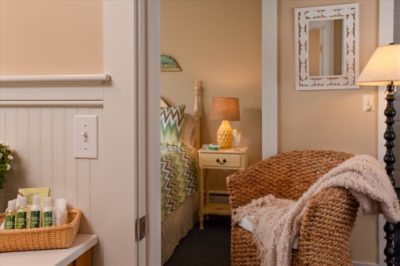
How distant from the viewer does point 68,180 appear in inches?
36.1

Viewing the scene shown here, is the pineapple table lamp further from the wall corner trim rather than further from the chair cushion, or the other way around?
the wall corner trim

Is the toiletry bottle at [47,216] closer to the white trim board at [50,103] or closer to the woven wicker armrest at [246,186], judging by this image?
the white trim board at [50,103]

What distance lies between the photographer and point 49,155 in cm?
93

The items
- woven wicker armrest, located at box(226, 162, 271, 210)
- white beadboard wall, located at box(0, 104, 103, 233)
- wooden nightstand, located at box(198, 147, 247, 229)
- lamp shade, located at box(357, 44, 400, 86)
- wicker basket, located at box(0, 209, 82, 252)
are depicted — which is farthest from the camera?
wooden nightstand, located at box(198, 147, 247, 229)

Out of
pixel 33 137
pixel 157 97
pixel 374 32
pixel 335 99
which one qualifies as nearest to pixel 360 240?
pixel 335 99

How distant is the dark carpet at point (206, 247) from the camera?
9.30 ft

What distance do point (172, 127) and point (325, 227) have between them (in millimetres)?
2366

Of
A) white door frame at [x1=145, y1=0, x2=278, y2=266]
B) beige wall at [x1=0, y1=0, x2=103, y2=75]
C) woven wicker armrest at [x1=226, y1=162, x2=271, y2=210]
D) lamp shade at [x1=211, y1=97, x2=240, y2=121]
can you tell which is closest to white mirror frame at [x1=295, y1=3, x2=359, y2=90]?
woven wicker armrest at [x1=226, y1=162, x2=271, y2=210]

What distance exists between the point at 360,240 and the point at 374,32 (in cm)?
150

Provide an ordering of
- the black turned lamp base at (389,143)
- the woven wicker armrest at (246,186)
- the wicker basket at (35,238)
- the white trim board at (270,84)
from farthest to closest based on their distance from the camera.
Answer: the white trim board at (270,84) → the woven wicker armrest at (246,186) → the black turned lamp base at (389,143) → the wicker basket at (35,238)

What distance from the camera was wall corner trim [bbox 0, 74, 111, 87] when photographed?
2.87 feet

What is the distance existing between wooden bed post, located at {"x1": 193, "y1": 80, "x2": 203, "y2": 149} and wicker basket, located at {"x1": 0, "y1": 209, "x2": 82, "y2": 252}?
3.31 meters

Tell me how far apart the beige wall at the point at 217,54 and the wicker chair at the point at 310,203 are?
1514mm

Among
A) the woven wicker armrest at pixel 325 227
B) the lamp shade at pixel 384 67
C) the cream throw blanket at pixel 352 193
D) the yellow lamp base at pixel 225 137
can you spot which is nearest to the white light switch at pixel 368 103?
the lamp shade at pixel 384 67
